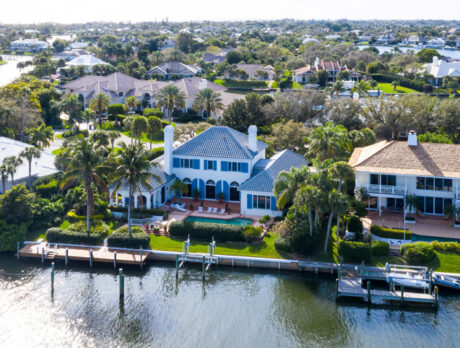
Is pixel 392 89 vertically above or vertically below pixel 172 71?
below

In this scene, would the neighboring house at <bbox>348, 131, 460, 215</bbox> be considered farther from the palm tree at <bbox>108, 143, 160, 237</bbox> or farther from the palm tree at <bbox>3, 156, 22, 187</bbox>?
the palm tree at <bbox>3, 156, 22, 187</bbox>

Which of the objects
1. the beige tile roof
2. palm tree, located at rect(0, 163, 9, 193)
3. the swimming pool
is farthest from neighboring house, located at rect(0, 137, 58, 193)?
the beige tile roof

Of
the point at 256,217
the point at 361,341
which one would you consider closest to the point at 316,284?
the point at 361,341

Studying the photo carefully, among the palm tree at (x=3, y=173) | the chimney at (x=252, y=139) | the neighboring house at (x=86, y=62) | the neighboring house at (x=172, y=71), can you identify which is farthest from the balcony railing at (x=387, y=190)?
the neighboring house at (x=86, y=62)

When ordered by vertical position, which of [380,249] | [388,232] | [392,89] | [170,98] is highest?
[392,89]

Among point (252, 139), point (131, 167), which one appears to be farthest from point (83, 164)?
point (252, 139)

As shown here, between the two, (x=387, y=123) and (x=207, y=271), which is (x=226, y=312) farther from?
(x=387, y=123)

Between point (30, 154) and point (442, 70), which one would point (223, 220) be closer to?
point (30, 154)
